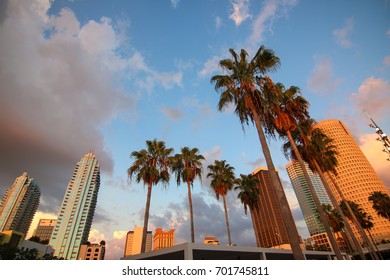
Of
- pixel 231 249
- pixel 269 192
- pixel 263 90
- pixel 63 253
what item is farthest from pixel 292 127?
pixel 63 253

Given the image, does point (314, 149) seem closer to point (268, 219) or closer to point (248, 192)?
point (248, 192)

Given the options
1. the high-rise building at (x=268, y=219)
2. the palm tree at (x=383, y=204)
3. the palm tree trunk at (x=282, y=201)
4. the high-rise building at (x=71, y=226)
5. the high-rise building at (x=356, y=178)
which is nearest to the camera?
the palm tree trunk at (x=282, y=201)

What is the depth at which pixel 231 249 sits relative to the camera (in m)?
15.8

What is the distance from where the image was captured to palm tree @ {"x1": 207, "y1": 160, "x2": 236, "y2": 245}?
3328 cm

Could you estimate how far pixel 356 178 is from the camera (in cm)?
16988

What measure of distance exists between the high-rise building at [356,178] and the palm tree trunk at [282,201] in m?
175

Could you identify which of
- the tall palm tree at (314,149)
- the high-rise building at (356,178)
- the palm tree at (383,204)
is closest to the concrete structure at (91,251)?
the palm tree at (383,204)

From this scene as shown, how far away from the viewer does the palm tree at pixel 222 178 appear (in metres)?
33.3

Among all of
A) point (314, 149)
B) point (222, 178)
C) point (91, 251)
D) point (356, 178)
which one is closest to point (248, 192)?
point (222, 178)

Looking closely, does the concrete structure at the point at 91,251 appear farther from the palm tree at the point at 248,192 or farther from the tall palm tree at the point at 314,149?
the tall palm tree at the point at 314,149

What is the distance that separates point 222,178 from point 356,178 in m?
192

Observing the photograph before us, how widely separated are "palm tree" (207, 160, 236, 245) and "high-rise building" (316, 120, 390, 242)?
158166 millimetres
